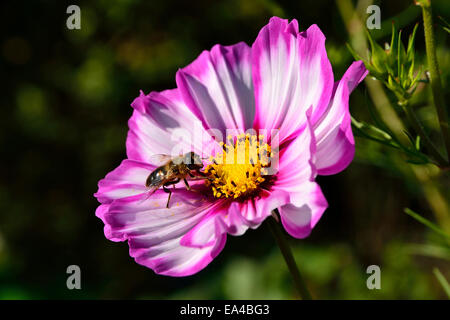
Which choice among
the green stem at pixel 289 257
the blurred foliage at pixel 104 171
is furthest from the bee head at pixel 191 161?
the blurred foliage at pixel 104 171

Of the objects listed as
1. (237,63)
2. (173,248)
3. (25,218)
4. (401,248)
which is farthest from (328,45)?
(25,218)

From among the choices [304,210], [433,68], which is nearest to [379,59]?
[433,68]

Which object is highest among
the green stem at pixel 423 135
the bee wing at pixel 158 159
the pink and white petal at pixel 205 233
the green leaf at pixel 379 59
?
the green leaf at pixel 379 59

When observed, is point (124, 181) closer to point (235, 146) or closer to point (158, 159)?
point (158, 159)

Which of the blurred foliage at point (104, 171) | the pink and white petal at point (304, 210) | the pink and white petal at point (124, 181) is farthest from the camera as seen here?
the blurred foliage at point (104, 171)

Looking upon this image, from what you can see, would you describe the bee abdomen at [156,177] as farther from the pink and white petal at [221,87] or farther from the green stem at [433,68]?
the green stem at [433,68]

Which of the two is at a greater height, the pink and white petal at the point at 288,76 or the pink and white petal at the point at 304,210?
the pink and white petal at the point at 288,76

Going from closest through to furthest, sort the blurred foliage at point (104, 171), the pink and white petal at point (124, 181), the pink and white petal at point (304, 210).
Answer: the pink and white petal at point (304, 210), the pink and white petal at point (124, 181), the blurred foliage at point (104, 171)

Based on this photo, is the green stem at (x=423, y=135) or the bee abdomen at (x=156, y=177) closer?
the green stem at (x=423, y=135)
